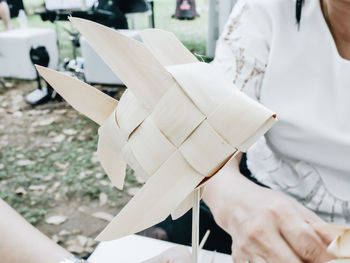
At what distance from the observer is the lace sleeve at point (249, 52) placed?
29.8 inches

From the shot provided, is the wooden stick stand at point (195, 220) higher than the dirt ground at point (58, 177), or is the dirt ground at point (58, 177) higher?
the wooden stick stand at point (195, 220)

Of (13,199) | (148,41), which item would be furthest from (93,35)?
(13,199)

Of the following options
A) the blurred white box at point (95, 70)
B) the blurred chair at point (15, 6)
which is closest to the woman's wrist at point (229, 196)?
the blurred white box at point (95, 70)

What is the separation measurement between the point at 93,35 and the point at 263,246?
33cm

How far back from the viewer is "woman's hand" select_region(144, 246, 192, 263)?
56 cm

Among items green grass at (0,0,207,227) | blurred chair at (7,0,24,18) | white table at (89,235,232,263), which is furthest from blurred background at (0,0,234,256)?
blurred chair at (7,0,24,18)

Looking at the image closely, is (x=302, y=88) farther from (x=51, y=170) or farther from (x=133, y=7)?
(x=133, y=7)

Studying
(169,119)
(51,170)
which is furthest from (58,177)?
(169,119)

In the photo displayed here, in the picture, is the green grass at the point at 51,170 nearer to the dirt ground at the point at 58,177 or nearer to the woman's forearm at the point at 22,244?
the dirt ground at the point at 58,177

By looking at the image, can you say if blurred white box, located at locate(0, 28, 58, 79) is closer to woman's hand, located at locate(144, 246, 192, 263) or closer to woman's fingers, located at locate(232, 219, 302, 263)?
woman's hand, located at locate(144, 246, 192, 263)

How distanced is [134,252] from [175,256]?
14cm

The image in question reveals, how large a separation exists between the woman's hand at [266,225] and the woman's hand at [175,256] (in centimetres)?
8

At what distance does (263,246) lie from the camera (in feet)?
1.48

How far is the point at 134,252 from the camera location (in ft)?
2.21
